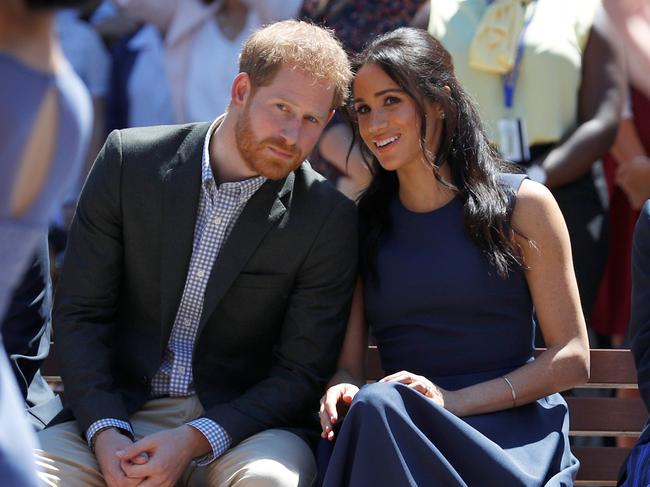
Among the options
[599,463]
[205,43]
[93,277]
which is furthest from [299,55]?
[599,463]

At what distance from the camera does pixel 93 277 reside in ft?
10.9

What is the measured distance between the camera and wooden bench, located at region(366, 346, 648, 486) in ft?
11.5

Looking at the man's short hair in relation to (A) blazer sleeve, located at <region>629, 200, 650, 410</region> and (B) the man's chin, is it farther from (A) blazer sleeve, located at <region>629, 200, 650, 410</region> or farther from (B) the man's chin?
(A) blazer sleeve, located at <region>629, 200, 650, 410</region>

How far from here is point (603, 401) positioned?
3523mm

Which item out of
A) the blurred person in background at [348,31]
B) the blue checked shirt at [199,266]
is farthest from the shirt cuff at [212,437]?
the blurred person in background at [348,31]

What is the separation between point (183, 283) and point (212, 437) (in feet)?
1.54

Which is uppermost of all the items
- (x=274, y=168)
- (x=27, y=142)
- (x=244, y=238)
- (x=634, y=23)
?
(x=634, y=23)

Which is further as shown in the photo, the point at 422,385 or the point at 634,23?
the point at 422,385

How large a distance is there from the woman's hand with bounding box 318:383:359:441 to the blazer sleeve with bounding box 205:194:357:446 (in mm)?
136

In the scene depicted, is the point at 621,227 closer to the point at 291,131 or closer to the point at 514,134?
the point at 514,134

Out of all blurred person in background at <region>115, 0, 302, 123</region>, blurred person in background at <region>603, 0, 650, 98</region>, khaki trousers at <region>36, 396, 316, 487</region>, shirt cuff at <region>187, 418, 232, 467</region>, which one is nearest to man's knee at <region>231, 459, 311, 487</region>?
khaki trousers at <region>36, 396, 316, 487</region>

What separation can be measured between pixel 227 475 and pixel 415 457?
21.1 inches

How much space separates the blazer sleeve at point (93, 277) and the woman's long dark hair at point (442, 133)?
768mm

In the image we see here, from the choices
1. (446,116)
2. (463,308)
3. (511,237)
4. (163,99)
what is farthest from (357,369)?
(163,99)
